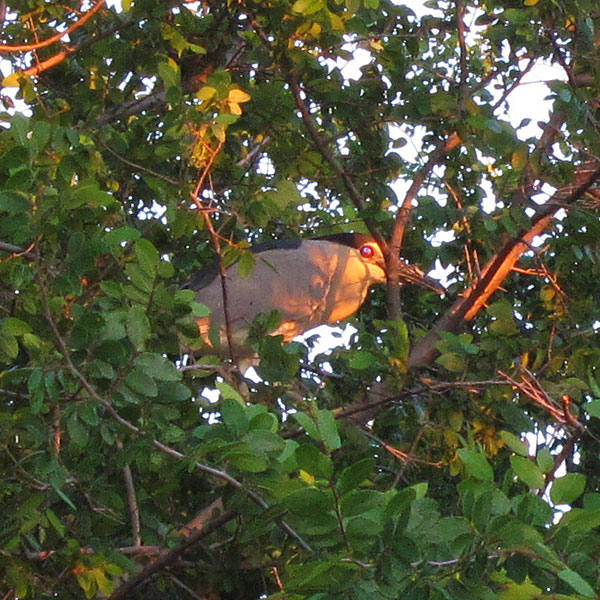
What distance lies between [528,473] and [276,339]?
32.3 inches

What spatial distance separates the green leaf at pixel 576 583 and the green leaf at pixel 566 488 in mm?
227

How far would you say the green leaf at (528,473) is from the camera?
5.24 feet

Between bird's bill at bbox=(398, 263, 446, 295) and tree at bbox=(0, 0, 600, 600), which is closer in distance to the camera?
tree at bbox=(0, 0, 600, 600)

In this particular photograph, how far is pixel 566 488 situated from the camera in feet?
5.03

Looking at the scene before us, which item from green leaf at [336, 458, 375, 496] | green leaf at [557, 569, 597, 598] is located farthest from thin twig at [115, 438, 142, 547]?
green leaf at [557, 569, 597, 598]

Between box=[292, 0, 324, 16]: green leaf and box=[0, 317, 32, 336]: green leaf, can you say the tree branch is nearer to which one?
box=[0, 317, 32, 336]: green leaf

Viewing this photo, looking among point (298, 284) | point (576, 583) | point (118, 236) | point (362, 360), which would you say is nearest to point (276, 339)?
point (362, 360)

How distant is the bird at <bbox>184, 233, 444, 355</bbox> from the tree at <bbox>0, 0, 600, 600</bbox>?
0.41 feet

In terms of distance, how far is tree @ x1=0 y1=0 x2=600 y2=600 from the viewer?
151 centimetres

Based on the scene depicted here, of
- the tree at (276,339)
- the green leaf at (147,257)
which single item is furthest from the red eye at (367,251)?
the green leaf at (147,257)

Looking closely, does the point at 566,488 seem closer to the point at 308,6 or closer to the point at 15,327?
the point at 15,327

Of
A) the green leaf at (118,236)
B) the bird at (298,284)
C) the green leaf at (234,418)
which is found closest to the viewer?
the green leaf at (234,418)

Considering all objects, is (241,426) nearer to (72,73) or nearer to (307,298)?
(72,73)

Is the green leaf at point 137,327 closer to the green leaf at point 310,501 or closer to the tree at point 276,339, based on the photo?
the tree at point 276,339
